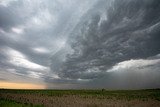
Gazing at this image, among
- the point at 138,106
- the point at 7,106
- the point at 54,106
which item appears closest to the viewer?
the point at 7,106

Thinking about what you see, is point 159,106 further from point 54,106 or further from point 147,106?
point 54,106

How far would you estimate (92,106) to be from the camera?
2966 cm

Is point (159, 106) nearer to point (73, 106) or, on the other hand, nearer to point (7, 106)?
point (73, 106)

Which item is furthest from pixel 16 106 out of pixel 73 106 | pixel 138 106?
pixel 138 106

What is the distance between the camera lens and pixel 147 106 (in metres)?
32.2

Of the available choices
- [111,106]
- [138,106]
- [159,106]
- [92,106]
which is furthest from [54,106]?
[159,106]

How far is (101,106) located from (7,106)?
47.1ft

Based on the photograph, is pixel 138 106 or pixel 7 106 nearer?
pixel 7 106

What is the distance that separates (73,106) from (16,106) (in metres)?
8.75

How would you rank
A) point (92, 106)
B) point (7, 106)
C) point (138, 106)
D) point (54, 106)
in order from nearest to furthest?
point (7, 106) < point (54, 106) < point (92, 106) < point (138, 106)

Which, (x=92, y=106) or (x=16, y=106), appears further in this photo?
(x=92, y=106)

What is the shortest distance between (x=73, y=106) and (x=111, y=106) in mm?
6326

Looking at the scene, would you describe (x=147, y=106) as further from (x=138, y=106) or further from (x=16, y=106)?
(x=16, y=106)

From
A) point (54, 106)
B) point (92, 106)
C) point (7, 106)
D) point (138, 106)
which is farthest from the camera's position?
point (138, 106)
